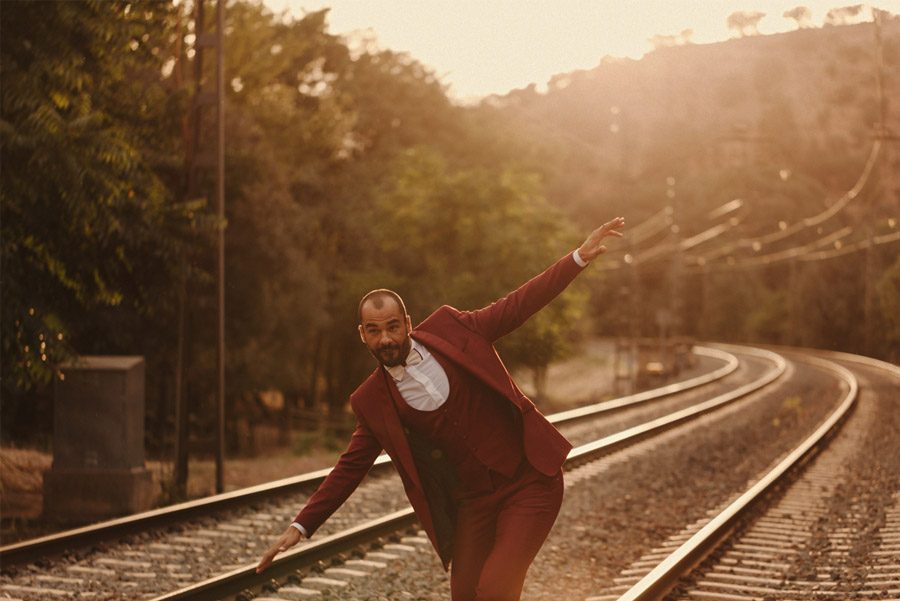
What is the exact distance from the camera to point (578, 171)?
164375mm

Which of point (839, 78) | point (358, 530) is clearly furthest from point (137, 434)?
point (839, 78)

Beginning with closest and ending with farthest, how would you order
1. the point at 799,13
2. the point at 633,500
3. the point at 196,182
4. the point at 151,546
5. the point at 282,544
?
the point at 282,544, the point at 151,546, the point at 633,500, the point at 196,182, the point at 799,13

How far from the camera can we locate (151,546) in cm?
1080

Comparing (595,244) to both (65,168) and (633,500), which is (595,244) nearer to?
(65,168)

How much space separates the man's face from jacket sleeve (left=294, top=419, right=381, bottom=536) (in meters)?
0.47

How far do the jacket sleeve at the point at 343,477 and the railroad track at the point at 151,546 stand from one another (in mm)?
3968

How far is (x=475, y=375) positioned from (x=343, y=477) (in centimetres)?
75

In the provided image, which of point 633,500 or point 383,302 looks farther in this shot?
point 633,500

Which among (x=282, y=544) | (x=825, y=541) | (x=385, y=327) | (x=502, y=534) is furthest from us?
(x=825, y=541)

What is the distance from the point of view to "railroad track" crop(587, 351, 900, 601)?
9.08 meters

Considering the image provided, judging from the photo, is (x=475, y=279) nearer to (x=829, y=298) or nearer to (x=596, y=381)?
(x=596, y=381)

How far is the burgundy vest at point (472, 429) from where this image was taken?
536 cm

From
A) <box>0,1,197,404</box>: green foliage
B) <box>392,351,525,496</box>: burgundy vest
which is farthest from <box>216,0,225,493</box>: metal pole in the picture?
<box>392,351,525,496</box>: burgundy vest

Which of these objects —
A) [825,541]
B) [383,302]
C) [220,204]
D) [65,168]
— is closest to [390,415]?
[383,302]
